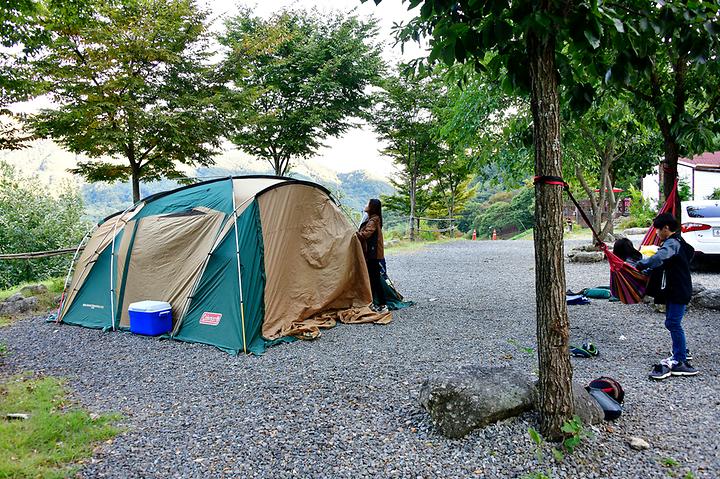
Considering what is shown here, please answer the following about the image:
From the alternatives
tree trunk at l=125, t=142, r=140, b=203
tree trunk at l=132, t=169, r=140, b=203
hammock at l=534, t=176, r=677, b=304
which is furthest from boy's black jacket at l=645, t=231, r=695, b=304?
tree trunk at l=132, t=169, r=140, b=203

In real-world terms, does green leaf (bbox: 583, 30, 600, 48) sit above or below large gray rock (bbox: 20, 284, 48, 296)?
above

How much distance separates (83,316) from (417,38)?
5844 millimetres

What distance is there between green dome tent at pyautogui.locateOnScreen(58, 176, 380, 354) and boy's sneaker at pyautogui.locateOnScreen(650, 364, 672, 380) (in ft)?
11.0

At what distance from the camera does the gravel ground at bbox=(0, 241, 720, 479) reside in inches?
110

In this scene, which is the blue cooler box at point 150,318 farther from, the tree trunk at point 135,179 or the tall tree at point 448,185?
the tall tree at point 448,185

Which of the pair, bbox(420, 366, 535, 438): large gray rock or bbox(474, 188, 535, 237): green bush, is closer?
bbox(420, 366, 535, 438): large gray rock

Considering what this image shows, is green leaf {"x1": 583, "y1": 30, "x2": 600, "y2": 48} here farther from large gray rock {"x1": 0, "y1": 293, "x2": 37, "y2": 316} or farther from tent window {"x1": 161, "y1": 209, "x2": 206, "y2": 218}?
large gray rock {"x1": 0, "y1": 293, "x2": 37, "y2": 316}

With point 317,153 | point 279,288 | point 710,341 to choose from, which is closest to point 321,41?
point 317,153

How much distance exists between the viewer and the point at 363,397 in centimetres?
381

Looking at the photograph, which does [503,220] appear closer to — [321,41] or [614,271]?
[321,41]

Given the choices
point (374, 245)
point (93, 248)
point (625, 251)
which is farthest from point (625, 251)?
point (93, 248)

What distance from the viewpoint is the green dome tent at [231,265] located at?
5.59 meters

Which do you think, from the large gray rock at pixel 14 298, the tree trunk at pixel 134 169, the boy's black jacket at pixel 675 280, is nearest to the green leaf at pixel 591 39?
the boy's black jacket at pixel 675 280

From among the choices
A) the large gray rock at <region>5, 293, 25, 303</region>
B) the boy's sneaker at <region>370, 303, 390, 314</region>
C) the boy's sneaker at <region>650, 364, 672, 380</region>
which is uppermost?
the large gray rock at <region>5, 293, 25, 303</region>
